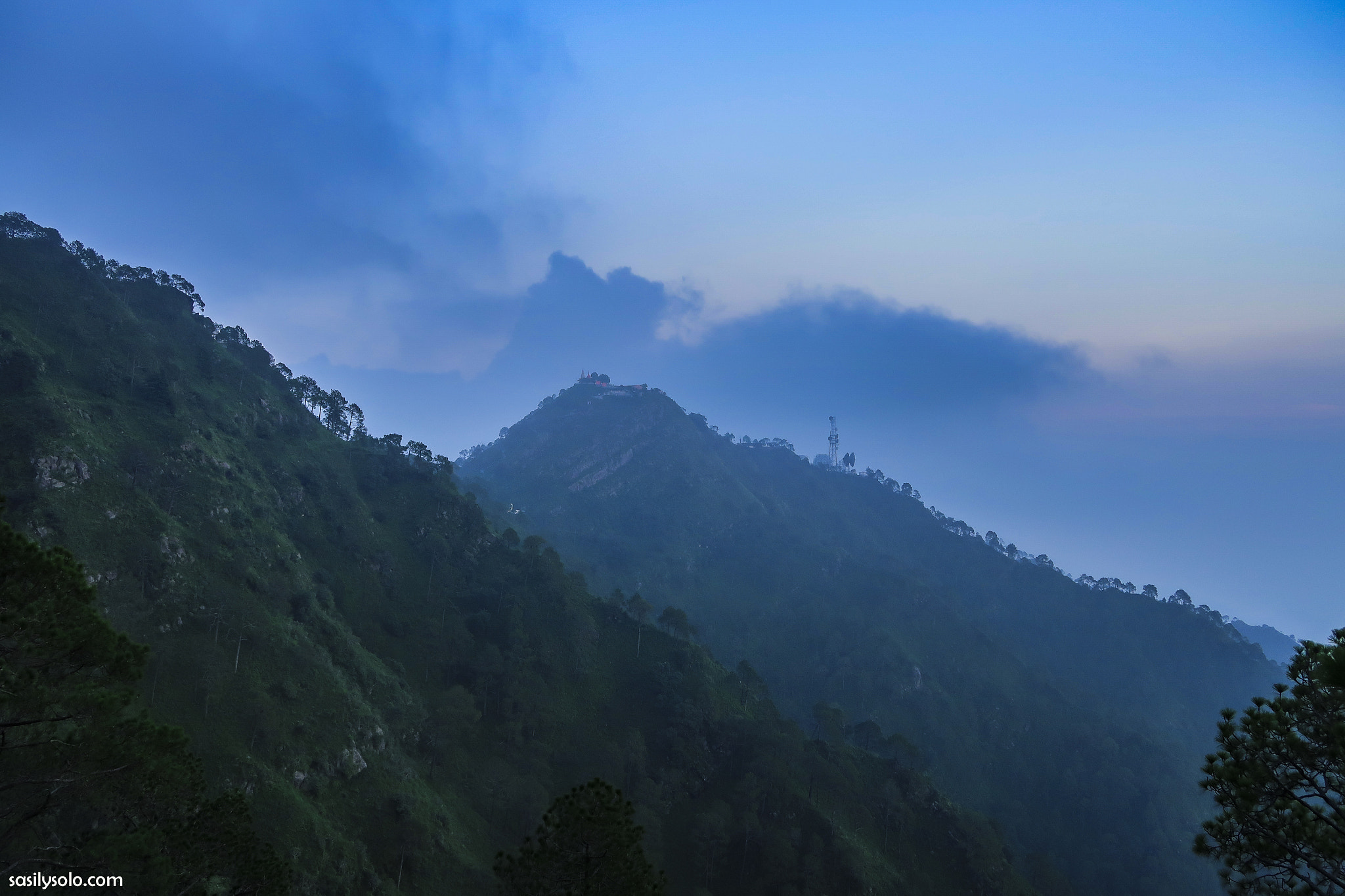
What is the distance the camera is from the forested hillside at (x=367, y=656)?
68062mm

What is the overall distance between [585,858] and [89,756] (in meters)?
18.0

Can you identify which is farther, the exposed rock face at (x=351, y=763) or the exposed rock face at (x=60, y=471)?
the exposed rock face at (x=60, y=471)

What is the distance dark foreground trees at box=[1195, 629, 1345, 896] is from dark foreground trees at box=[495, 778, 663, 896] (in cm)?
1911

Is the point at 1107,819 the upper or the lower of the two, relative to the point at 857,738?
lower

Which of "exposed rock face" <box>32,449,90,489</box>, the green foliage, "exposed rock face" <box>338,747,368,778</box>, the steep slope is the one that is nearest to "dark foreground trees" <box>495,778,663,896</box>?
"exposed rock face" <box>338,747,368,778</box>

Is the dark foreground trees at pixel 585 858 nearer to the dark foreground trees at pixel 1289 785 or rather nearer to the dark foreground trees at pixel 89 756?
the dark foreground trees at pixel 89 756

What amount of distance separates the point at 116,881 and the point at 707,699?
96.0m

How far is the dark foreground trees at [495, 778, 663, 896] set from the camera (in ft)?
83.5

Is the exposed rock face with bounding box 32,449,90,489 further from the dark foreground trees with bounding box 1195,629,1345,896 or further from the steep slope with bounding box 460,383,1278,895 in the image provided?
the steep slope with bounding box 460,383,1278,895

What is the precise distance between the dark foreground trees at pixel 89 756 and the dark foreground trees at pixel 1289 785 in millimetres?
33561

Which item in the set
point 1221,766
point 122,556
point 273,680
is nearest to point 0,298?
point 122,556

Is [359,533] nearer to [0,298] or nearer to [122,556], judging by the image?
[122,556]

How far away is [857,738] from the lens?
127625mm

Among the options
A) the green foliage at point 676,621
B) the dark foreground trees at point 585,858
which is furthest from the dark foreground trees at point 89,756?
the green foliage at point 676,621
